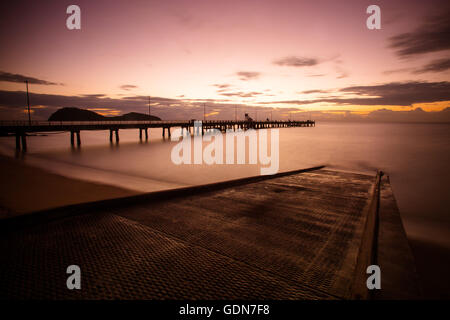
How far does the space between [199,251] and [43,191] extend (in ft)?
36.4

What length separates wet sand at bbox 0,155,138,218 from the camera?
8922 millimetres

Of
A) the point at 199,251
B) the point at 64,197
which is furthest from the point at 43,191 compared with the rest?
the point at 199,251

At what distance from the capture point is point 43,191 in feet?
35.3

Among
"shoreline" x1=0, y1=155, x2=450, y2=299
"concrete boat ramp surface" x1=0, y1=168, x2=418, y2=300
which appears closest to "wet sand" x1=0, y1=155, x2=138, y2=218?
"shoreline" x1=0, y1=155, x2=450, y2=299

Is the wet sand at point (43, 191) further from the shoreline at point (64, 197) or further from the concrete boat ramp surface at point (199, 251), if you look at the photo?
the concrete boat ramp surface at point (199, 251)

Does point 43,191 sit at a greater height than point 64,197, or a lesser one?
greater

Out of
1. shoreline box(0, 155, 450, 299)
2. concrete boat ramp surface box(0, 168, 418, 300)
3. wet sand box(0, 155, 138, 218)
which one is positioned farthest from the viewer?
wet sand box(0, 155, 138, 218)

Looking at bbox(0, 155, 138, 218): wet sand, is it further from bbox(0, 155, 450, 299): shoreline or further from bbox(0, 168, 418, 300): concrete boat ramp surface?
bbox(0, 168, 418, 300): concrete boat ramp surface

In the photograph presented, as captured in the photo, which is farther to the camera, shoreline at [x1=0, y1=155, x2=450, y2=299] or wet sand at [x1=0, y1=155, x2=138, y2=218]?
wet sand at [x1=0, y1=155, x2=138, y2=218]

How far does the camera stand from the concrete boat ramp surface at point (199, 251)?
252cm

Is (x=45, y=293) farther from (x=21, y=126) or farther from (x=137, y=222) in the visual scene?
(x=21, y=126)

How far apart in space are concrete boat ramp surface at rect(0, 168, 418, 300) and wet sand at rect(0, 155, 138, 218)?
4958 mm

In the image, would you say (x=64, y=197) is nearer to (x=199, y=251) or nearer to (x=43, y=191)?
(x=43, y=191)

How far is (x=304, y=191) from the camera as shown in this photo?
7246mm
